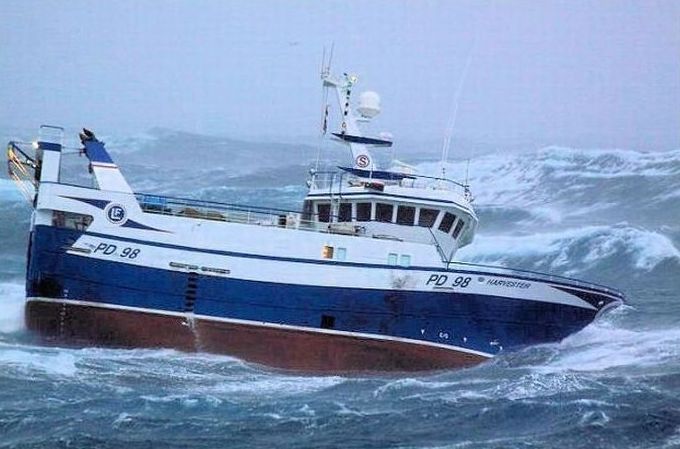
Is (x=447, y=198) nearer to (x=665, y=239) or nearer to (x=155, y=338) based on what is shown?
(x=155, y=338)

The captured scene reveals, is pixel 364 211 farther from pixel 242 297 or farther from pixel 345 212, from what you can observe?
pixel 242 297

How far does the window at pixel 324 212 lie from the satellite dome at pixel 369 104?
7.86 feet

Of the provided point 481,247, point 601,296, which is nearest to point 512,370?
point 601,296

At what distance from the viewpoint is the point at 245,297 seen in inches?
715

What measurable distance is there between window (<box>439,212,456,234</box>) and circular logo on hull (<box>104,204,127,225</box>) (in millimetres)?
6531

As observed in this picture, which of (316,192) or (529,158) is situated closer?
(316,192)

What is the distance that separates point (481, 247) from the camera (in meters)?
32.4

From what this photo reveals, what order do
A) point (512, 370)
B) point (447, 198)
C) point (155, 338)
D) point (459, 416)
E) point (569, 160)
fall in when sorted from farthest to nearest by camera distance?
point (569, 160), point (447, 198), point (155, 338), point (512, 370), point (459, 416)

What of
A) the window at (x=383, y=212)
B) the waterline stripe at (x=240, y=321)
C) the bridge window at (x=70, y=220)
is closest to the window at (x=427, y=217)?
the window at (x=383, y=212)

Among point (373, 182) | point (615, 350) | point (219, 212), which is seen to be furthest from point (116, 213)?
point (615, 350)

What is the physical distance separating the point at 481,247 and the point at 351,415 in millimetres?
19700

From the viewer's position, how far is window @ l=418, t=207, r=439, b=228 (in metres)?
19.5

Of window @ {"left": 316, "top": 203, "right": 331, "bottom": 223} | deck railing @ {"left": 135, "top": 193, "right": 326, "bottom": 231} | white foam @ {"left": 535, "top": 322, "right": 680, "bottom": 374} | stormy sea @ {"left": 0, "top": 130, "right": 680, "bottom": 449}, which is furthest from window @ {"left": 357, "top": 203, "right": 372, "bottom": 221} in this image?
white foam @ {"left": 535, "top": 322, "right": 680, "bottom": 374}

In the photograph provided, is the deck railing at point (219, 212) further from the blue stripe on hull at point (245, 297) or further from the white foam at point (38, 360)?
the white foam at point (38, 360)
